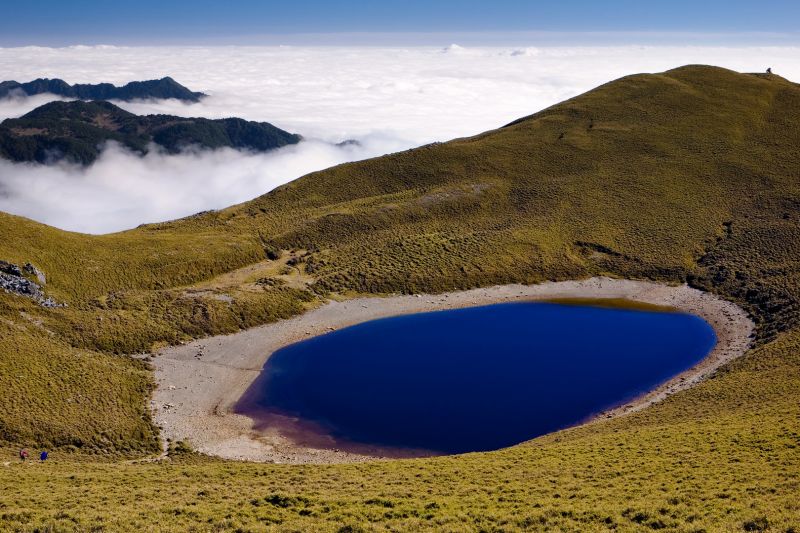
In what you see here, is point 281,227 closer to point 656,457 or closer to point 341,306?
point 341,306

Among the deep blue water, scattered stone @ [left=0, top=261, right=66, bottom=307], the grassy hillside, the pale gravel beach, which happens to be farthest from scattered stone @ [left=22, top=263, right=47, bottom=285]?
the deep blue water

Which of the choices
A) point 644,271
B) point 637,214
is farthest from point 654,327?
point 637,214

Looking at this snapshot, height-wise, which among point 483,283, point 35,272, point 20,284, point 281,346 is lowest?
point 281,346

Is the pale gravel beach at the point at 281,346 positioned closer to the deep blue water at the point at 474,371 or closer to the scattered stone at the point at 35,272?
the deep blue water at the point at 474,371

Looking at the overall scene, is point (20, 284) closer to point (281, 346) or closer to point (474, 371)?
point (281, 346)

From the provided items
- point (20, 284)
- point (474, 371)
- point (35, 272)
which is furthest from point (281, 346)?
point (35, 272)

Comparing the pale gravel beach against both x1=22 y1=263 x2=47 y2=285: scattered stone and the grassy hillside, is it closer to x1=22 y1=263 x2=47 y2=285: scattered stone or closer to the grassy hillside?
the grassy hillside
